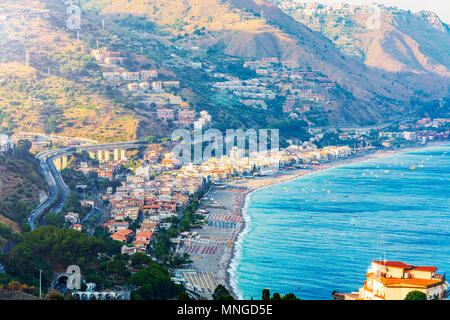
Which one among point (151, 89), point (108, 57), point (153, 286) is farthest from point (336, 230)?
point (108, 57)

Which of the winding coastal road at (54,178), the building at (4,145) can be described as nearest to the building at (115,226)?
the winding coastal road at (54,178)

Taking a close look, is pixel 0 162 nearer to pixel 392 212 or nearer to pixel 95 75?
pixel 392 212

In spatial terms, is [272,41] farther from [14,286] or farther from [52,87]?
[14,286]

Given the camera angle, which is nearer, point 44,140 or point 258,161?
point 44,140

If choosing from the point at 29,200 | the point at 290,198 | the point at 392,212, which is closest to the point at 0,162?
the point at 29,200

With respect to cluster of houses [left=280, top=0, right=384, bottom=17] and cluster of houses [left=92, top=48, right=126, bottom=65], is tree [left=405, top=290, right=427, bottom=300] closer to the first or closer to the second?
cluster of houses [left=92, top=48, right=126, bottom=65]
